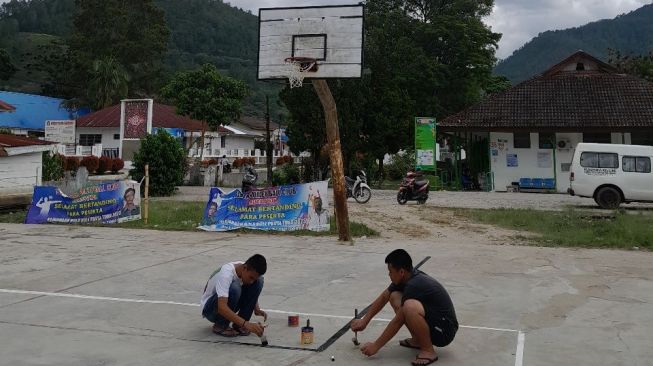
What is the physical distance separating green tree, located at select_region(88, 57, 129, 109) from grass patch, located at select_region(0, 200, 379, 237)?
39114mm

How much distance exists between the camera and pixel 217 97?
4038 centimetres

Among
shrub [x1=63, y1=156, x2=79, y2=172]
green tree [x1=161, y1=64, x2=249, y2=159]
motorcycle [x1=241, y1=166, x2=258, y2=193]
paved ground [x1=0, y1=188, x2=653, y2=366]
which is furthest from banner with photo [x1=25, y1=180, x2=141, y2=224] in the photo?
green tree [x1=161, y1=64, x2=249, y2=159]

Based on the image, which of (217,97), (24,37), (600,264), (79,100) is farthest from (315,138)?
(24,37)

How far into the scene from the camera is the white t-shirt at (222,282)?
542 centimetres

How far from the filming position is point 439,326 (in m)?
4.97

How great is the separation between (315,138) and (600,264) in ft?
64.1

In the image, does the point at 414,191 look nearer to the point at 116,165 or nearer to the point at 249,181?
the point at 249,181

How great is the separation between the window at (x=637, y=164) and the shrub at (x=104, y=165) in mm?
→ 27061

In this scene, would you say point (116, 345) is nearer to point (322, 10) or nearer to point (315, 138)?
point (322, 10)

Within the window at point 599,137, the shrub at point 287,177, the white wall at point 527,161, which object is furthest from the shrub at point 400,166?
the window at point 599,137

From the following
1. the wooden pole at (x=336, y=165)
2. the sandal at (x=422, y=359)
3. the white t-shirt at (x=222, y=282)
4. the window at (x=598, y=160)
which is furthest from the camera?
the window at (x=598, y=160)

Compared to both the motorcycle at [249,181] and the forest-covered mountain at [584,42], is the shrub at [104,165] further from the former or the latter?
the forest-covered mountain at [584,42]

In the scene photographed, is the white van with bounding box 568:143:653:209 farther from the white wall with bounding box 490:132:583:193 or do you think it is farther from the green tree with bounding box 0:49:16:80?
the green tree with bounding box 0:49:16:80

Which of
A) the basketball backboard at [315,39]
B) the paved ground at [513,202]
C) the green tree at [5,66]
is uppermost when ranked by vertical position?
the green tree at [5,66]
